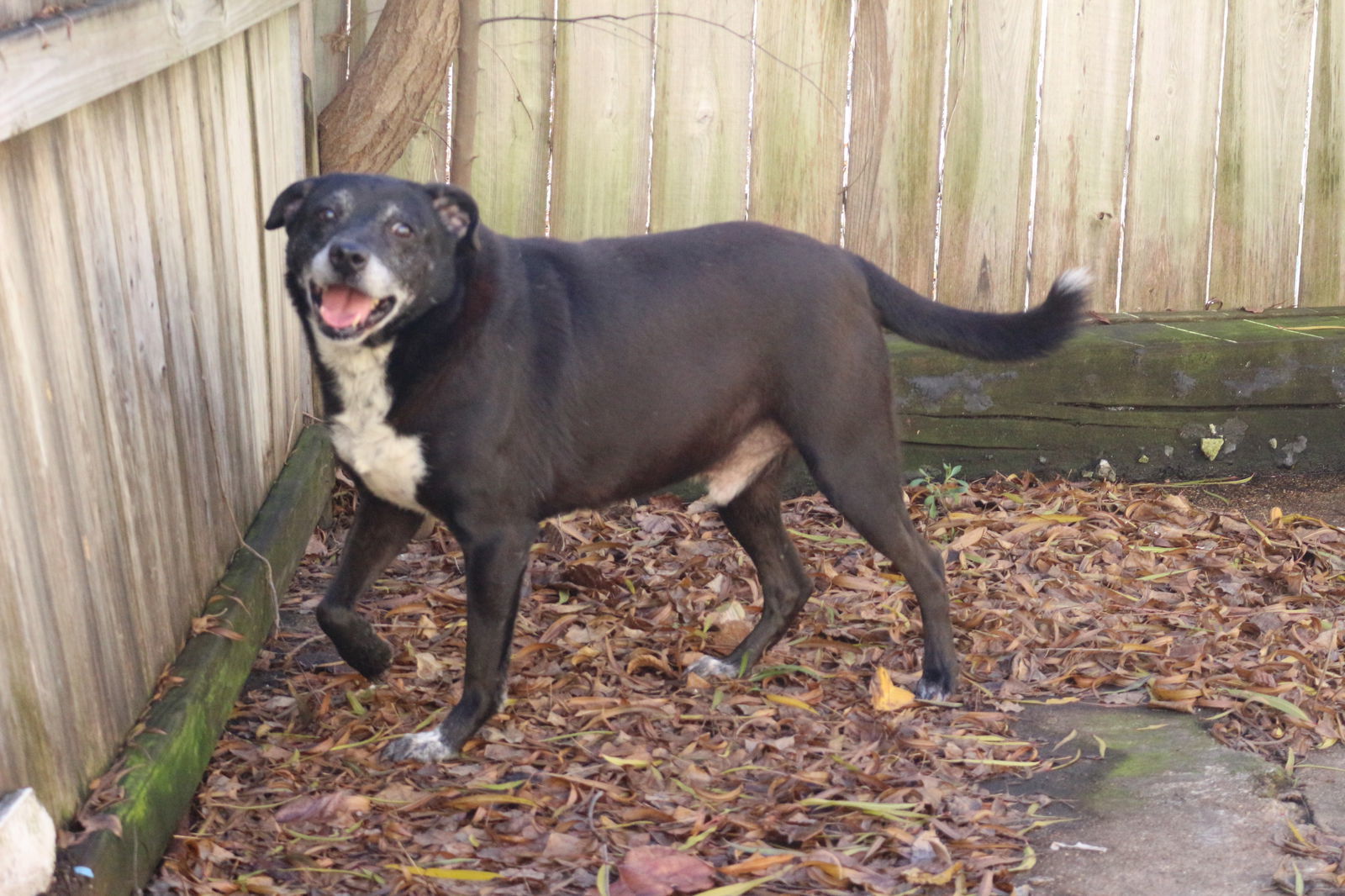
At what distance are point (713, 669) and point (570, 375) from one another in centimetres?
97

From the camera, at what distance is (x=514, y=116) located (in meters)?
5.36

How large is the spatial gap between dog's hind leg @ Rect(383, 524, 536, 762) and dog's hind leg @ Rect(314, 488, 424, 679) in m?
0.31

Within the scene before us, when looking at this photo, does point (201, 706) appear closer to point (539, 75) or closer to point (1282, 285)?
→ point (539, 75)

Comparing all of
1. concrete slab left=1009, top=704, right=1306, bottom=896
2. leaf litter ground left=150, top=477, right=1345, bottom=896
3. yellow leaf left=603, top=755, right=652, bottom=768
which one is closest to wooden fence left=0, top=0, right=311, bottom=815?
leaf litter ground left=150, top=477, right=1345, bottom=896

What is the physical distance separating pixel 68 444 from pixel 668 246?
5.56 ft

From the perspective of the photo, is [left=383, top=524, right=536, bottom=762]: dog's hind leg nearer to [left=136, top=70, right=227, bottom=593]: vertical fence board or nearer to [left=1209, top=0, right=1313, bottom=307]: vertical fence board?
[left=136, top=70, right=227, bottom=593]: vertical fence board

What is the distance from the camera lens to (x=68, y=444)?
263 centimetres

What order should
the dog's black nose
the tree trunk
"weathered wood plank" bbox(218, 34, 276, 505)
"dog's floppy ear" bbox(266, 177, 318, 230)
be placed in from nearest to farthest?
the dog's black nose → "dog's floppy ear" bbox(266, 177, 318, 230) → "weathered wood plank" bbox(218, 34, 276, 505) → the tree trunk

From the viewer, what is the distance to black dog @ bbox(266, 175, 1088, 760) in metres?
3.45

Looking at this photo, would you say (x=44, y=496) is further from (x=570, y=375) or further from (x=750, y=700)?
(x=750, y=700)

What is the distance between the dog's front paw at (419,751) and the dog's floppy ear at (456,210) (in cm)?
122

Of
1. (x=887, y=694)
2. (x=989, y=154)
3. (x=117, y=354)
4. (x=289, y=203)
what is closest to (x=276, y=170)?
(x=289, y=203)

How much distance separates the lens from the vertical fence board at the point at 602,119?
533 cm

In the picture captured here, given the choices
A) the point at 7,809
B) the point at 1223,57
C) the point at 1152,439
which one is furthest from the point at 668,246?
the point at 1223,57
